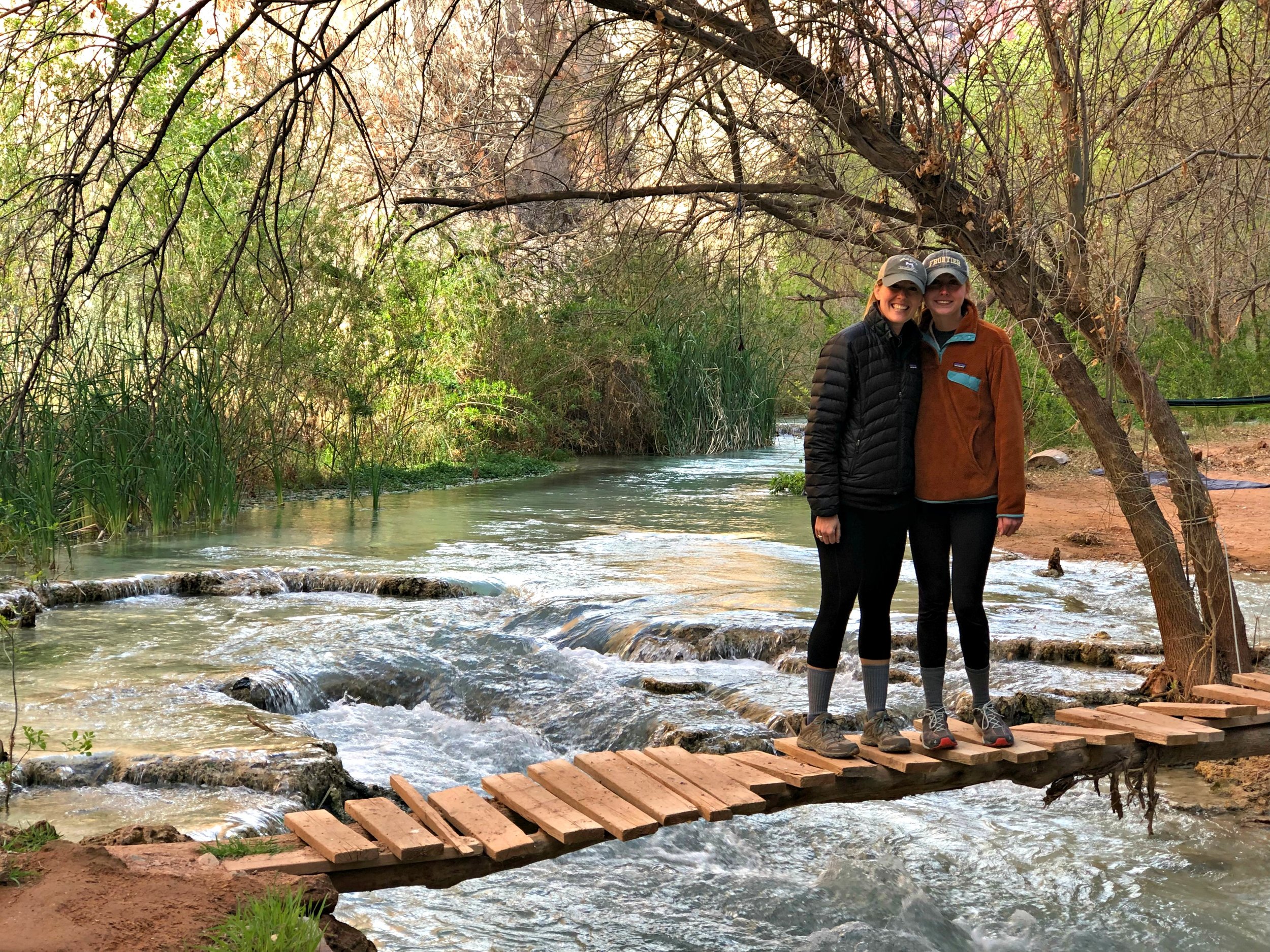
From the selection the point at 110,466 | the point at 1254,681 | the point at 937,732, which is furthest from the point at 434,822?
the point at 110,466

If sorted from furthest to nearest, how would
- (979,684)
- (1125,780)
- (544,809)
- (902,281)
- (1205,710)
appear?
1. (1125,780)
2. (1205,710)
3. (979,684)
4. (902,281)
5. (544,809)

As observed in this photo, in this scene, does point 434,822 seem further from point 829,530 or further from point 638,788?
point 829,530

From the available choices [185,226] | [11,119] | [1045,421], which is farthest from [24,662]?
[1045,421]

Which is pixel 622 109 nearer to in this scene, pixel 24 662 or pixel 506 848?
pixel 506 848

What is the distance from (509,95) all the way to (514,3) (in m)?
1.19

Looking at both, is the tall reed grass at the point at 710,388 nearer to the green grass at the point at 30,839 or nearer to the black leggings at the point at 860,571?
the black leggings at the point at 860,571

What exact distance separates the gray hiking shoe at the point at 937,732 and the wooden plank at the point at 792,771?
1.23 feet

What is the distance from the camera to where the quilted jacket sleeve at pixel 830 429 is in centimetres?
377

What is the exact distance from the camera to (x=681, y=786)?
3.72 m

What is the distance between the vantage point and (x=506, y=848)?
3246 millimetres

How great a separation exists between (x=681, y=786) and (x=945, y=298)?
167cm

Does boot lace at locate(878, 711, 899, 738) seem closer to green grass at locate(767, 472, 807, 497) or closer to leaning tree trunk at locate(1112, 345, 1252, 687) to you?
leaning tree trunk at locate(1112, 345, 1252, 687)

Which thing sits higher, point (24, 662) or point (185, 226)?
point (185, 226)

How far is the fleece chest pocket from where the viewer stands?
12.4 ft
